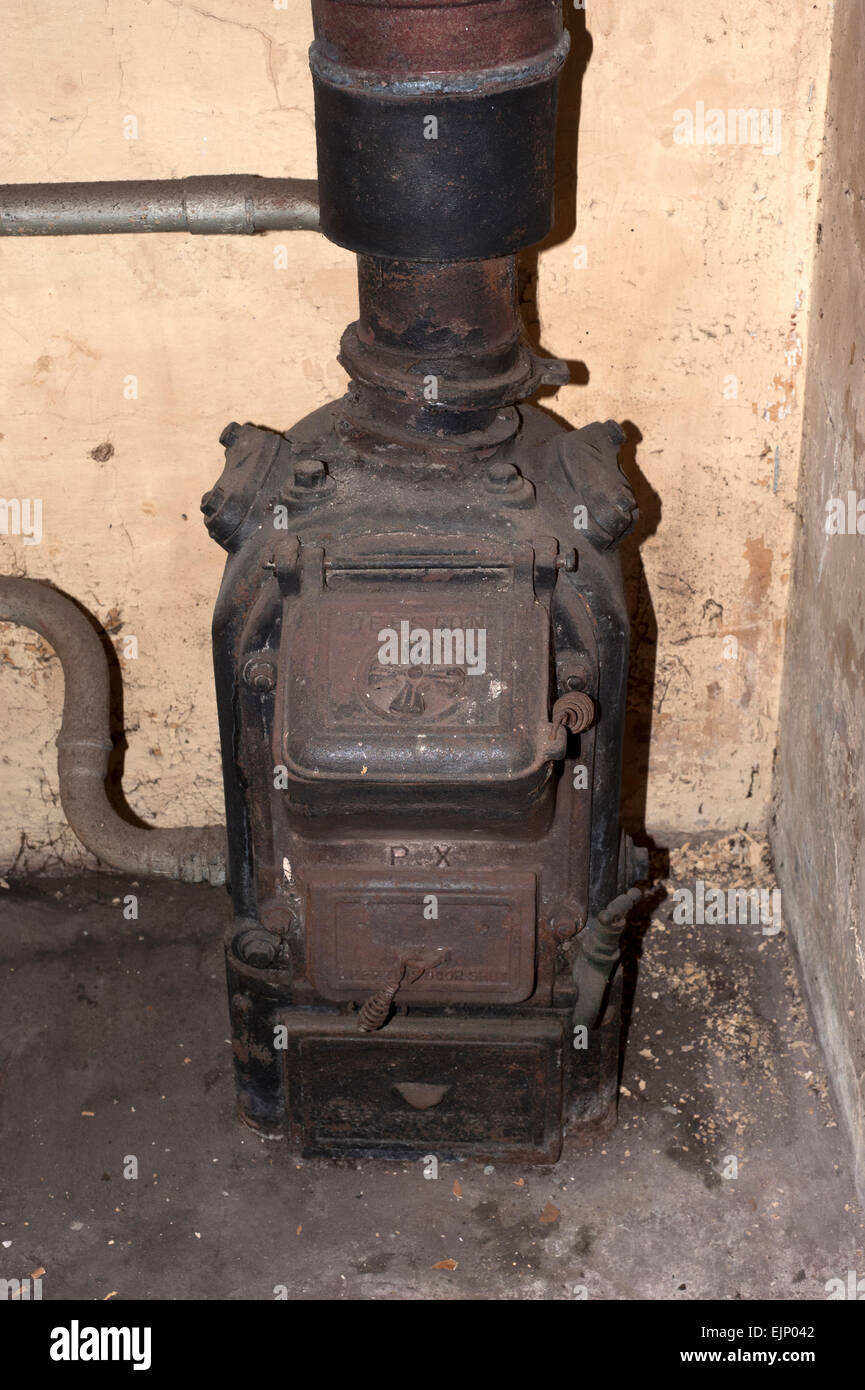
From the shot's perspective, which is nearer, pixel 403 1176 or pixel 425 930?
pixel 425 930

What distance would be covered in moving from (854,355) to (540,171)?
730mm

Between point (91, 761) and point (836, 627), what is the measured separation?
1.54m

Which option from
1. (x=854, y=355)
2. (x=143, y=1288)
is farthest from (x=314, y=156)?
(x=143, y=1288)

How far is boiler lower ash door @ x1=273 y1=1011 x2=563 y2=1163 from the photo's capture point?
2.65 metres

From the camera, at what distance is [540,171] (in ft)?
7.61

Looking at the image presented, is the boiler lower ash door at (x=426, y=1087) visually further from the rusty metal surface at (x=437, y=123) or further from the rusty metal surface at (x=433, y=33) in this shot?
the rusty metal surface at (x=433, y=33)

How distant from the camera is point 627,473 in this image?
10.4 feet

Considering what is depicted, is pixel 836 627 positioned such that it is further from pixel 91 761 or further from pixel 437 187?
pixel 91 761

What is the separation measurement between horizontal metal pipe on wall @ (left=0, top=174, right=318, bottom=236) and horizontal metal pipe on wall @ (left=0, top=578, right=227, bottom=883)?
2.60ft

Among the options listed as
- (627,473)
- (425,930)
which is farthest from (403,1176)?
(627,473)

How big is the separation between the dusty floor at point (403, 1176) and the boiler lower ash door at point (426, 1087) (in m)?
0.08

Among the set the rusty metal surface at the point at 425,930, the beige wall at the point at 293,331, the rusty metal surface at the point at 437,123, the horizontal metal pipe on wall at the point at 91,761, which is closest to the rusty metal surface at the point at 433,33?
the rusty metal surface at the point at 437,123

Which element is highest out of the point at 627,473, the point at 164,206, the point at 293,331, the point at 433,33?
the point at 433,33

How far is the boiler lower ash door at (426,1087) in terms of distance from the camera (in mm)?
2646
